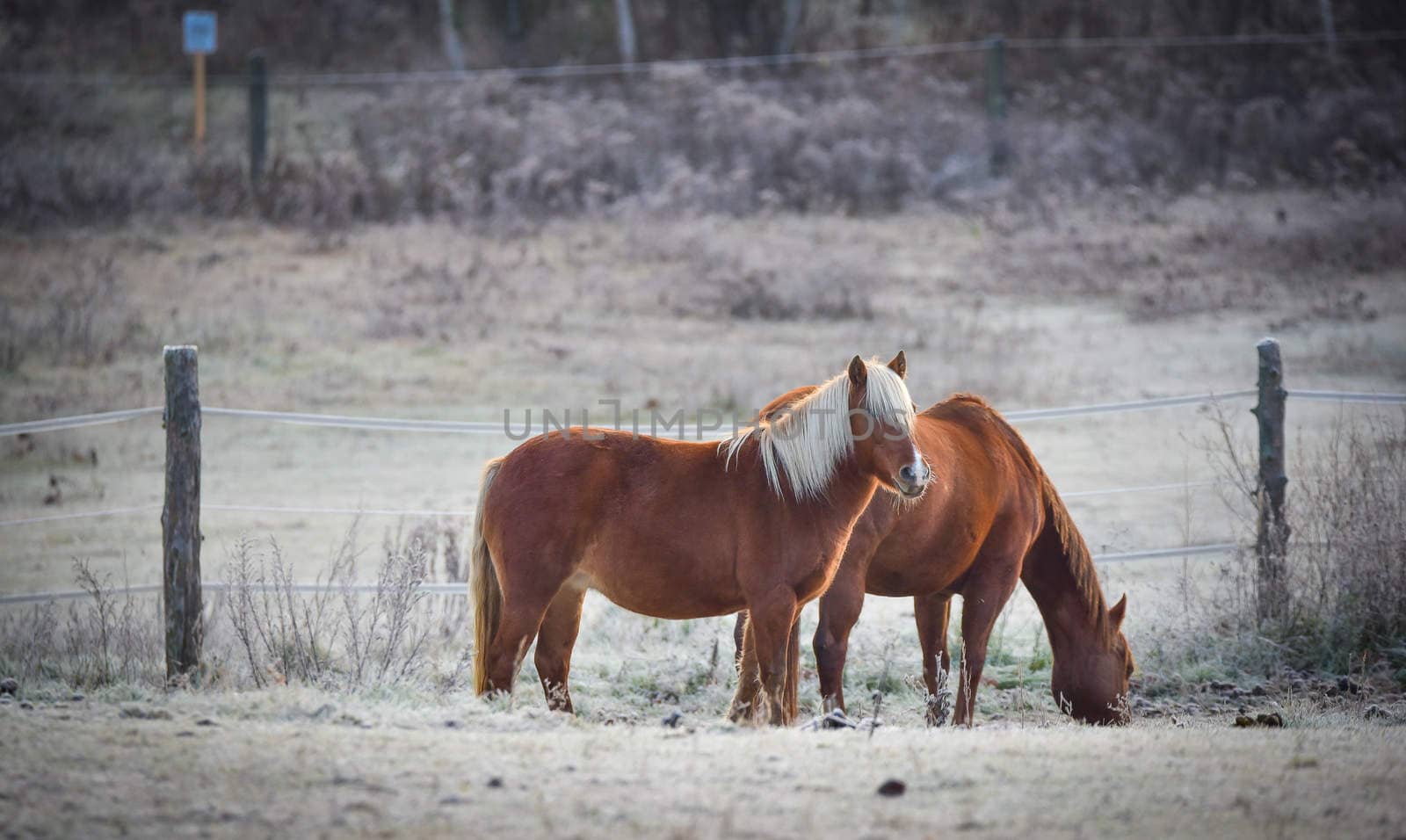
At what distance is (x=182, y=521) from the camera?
6359mm

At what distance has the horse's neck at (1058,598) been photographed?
6223 mm

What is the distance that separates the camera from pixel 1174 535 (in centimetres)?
930

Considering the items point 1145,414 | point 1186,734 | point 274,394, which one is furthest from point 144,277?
point 1186,734

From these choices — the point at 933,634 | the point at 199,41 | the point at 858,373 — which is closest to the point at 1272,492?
the point at 933,634

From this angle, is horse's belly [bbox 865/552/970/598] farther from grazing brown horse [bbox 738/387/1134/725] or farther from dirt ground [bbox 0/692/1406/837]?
dirt ground [bbox 0/692/1406/837]

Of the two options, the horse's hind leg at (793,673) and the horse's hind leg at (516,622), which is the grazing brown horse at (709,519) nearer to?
the horse's hind leg at (516,622)

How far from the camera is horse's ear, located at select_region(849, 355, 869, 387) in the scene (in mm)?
5215

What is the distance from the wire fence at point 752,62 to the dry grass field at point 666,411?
19.9 feet

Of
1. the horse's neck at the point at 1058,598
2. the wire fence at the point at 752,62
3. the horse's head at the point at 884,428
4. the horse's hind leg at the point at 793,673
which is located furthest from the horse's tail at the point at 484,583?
the wire fence at the point at 752,62

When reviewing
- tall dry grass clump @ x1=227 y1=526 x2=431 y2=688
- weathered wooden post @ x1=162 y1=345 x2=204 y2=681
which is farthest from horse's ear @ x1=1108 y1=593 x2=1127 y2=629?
weathered wooden post @ x1=162 y1=345 x2=204 y2=681

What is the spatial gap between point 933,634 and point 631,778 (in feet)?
8.24

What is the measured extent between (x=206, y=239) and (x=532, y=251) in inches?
176

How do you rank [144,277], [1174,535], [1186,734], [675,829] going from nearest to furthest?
[675,829] < [1186,734] < [1174,535] < [144,277]

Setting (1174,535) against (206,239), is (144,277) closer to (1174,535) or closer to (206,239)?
(206,239)
